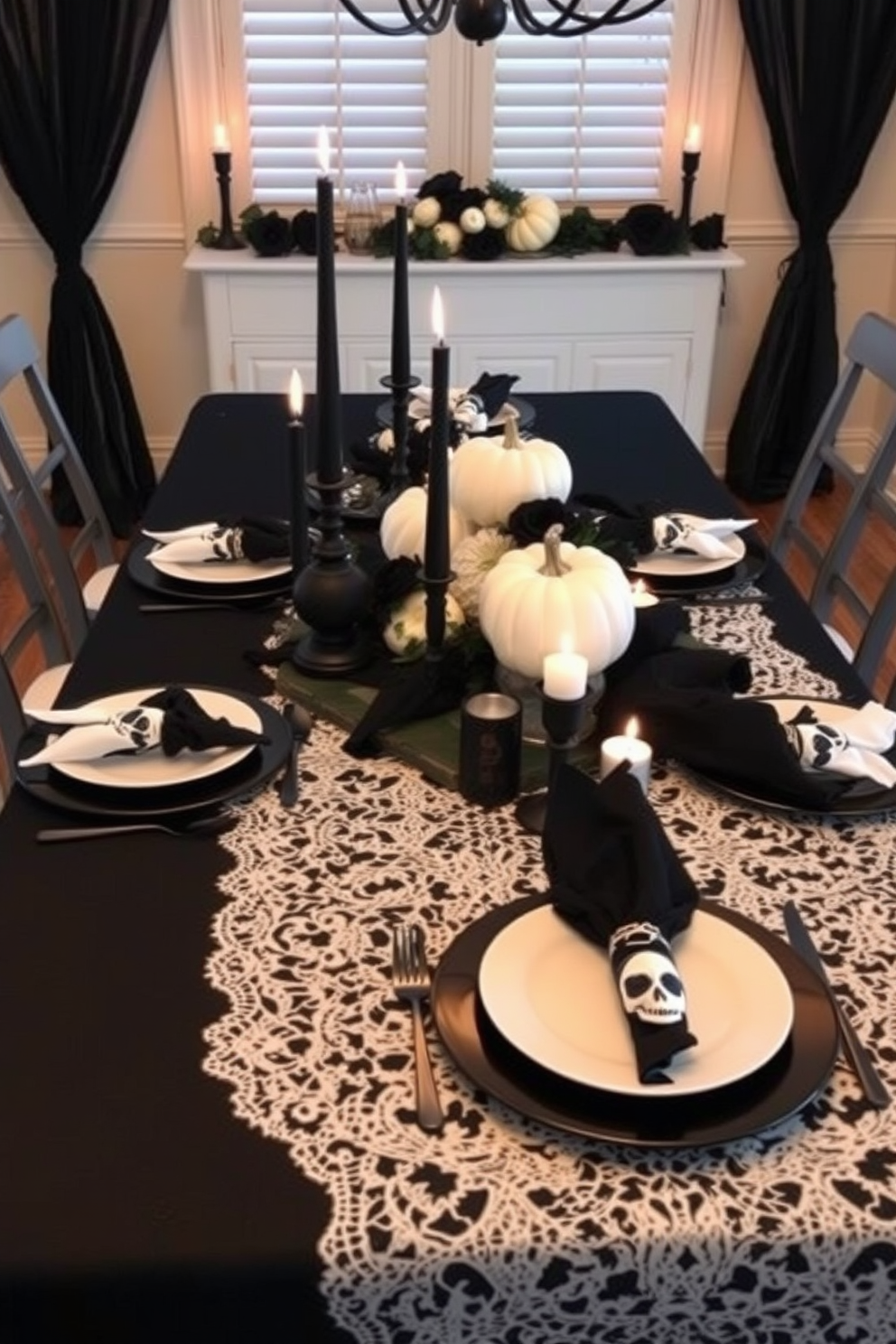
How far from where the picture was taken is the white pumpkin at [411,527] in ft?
5.34

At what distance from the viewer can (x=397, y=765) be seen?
146 centimetres

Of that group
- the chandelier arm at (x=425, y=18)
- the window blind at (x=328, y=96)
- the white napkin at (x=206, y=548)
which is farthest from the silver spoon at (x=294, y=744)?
the window blind at (x=328, y=96)

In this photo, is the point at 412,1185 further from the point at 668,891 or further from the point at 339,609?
the point at 339,609

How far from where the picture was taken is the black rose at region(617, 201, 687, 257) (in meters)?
3.64

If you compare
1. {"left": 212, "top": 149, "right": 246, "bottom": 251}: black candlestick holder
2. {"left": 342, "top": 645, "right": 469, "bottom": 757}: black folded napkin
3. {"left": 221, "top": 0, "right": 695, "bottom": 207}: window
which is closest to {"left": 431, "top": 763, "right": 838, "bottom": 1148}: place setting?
{"left": 342, "top": 645, "right": 469, "bottom": 757}: black folded napkin

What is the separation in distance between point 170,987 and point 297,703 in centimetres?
51

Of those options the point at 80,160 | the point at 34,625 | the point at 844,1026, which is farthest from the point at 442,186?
the point at 844,1026

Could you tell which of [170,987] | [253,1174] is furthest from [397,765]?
[253,1174]

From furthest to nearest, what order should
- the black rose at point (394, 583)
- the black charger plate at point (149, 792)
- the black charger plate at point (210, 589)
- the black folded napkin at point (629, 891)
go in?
the black charger plate at point (210, 589) < the black rose at point (394, 583) < the black charger plate at point (149, 792) < the black folded napkin at point (629, 891)

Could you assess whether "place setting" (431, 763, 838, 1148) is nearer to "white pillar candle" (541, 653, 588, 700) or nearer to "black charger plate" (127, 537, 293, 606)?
"white pillar candle" (541, 653, 588, 700)

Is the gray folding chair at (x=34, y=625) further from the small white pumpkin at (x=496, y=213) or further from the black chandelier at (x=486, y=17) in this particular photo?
the small white pumpkin at (x=496, y=213)

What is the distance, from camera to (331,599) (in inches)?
61.9

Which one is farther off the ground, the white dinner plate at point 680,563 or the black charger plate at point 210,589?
the white dinner plate at point 680,563

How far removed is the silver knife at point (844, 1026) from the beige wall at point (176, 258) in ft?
10.3
